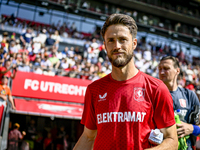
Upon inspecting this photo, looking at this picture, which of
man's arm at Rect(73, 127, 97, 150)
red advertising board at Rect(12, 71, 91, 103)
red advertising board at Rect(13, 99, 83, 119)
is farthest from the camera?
red advertising board at Rect(12, 71, 91, 103)

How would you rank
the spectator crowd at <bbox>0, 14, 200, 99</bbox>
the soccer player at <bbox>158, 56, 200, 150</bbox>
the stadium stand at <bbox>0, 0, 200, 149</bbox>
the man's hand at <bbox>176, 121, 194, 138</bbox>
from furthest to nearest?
the stadium stand at <bbox>0, 0, 200, 149</bbox>, the spectator crowd at <bbox>0, 14, 200, 99</bbox>, the soccer player at <bbox>158, 56, 200, 150</bbox>, the man's hand at <bbox>176, 121, 194, 138</bbox>

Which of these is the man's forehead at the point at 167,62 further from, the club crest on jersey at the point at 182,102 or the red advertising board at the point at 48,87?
the red advertising board at the point at 48,87

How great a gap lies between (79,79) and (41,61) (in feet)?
7.51

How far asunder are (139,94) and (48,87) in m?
7.94

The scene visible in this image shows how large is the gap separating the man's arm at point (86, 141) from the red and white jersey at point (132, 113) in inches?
8.1

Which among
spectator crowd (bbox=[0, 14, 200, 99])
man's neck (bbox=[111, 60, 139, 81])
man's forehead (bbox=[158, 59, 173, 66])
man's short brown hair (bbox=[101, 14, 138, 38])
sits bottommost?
man's neck (bbox=[111, 60, 139, 81])

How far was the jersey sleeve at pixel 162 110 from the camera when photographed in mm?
1699

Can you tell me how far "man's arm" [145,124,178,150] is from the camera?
1631mm

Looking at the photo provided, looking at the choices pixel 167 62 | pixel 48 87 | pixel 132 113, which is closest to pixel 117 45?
pixel 132 113

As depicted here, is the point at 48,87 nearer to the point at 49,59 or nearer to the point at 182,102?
the point at 49,59

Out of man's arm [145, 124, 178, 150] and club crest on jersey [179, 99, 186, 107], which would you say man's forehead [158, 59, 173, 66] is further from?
man's arm [145, 124, 178, 150]

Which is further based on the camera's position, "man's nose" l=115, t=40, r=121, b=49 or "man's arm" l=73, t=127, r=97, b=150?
"man's arm" l=73, t=127, r=97, b=150

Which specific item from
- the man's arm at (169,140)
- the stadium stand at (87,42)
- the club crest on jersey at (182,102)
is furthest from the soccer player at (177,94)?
the man's arm at (169,140)

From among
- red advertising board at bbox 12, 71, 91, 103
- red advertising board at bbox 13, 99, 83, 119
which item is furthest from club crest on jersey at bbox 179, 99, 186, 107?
red advertising board at bbox 12, 71, 91, 103
